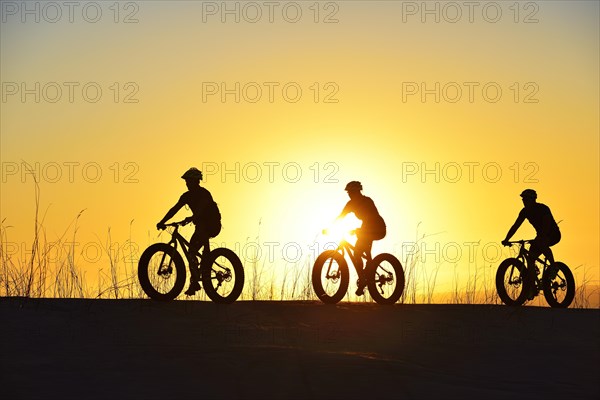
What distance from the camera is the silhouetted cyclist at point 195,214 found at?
12.9 meters

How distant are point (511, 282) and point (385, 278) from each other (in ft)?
7.47

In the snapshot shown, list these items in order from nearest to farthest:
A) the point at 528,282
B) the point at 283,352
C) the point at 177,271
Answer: the point at 283,352 → the point at 177,271 → the point at 528,282

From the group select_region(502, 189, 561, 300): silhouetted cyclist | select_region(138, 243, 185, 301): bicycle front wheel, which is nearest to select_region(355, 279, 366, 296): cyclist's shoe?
select_region(502, 189, 561, 300): silhouetted cyclist

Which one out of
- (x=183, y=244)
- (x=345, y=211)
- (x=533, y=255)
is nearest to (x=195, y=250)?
(x=183, y=244)

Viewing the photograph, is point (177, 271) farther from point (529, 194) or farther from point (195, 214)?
point (529, 194)

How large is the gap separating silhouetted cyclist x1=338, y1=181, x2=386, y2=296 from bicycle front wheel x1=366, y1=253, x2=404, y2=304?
16 cm

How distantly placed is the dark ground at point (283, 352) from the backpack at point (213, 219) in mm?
1234

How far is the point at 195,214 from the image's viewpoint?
42.2 feet

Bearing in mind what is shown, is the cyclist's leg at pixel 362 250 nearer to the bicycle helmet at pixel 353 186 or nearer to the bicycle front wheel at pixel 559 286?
the bicycle helmet at pixel 353 186

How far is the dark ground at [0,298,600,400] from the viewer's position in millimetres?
7016

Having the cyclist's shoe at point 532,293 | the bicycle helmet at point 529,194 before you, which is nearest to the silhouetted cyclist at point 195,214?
the bicycle helmet at point 529,194

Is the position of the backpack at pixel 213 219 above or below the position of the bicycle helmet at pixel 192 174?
below

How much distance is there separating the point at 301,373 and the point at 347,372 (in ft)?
1.36

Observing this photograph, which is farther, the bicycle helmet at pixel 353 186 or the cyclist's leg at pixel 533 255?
the cyclist's leg at pixel 533 255
